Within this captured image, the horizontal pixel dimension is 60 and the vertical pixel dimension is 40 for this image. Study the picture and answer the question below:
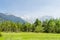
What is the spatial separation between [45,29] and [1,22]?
2797 cm

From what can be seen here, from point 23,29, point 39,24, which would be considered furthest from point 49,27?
point 23,29

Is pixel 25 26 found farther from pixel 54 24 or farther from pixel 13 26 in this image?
pixel 54 24

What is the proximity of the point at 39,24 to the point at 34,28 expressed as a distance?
5.05m

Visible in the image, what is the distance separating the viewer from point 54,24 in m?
96.2

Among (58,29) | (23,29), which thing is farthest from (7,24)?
(58,29)

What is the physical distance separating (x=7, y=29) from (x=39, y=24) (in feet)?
69.5

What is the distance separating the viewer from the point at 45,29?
93812 millimetres

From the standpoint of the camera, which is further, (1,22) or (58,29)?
(1,22)

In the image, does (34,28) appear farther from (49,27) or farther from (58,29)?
(58,29)

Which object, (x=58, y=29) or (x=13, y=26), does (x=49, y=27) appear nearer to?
(x=58, y=29)

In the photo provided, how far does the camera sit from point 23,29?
99125 mm

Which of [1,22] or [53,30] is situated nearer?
[53,30]

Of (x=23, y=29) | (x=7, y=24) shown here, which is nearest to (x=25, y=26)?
(x=23, y=29)

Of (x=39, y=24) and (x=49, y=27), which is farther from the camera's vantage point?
(x=39, y=24)
